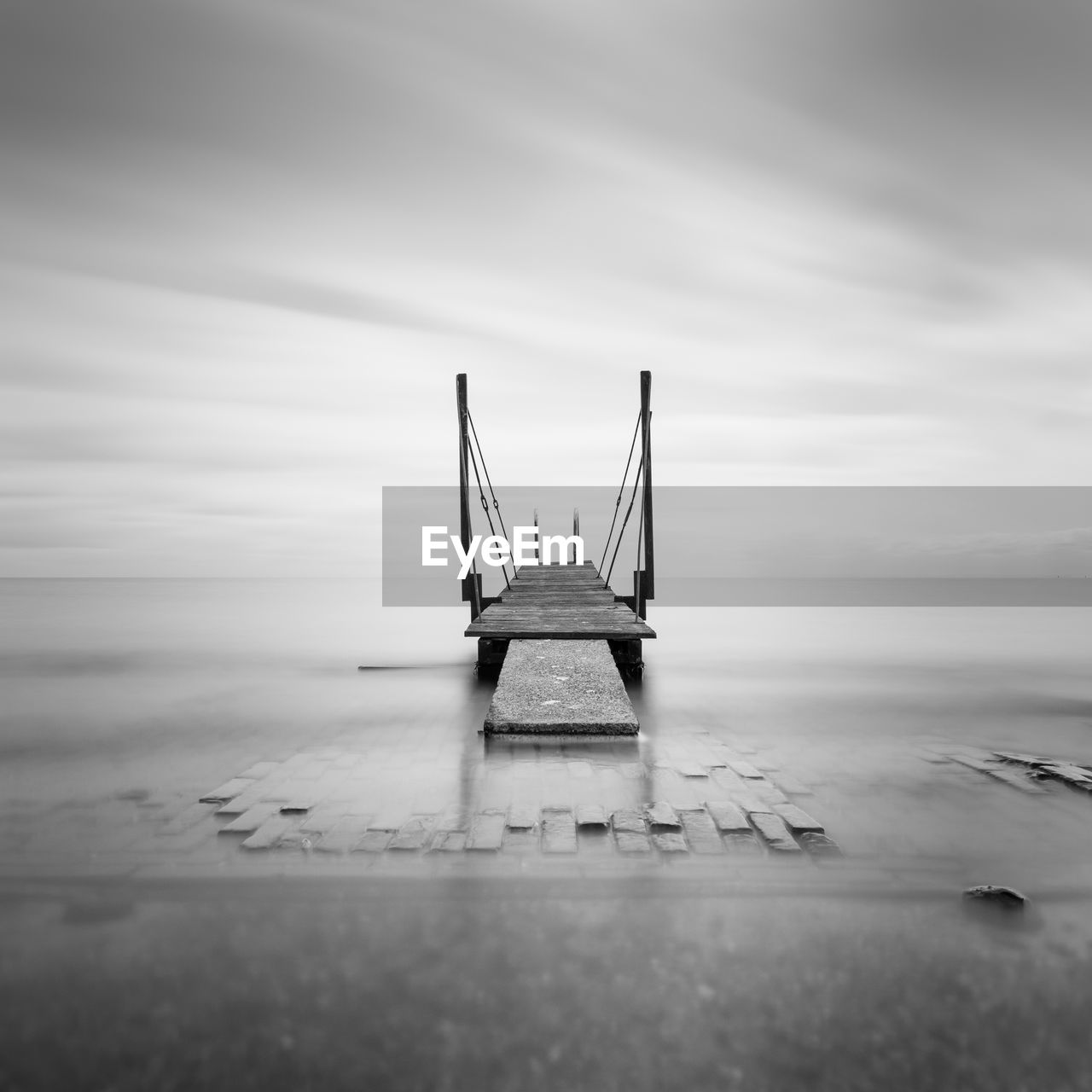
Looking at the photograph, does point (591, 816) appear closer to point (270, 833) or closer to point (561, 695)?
point (270, 833)

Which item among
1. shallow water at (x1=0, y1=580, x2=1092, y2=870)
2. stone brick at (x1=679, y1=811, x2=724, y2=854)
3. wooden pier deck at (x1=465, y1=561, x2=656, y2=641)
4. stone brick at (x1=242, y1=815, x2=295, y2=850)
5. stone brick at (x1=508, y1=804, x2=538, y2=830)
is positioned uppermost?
wooden pier deck at (x1=465, y1=561, x2=656, y2=641)

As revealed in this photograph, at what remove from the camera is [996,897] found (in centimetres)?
365

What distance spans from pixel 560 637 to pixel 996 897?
669 cm

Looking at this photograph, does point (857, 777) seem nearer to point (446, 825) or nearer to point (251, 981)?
point (446, 825)

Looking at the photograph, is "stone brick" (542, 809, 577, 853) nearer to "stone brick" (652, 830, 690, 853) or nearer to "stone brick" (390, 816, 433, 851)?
"stone brick" (652, 830, 690, 853)

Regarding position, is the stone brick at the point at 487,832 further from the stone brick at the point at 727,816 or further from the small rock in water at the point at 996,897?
the small rock in water at the point at 996,897

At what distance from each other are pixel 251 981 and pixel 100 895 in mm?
1281

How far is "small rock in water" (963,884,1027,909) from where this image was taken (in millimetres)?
3592

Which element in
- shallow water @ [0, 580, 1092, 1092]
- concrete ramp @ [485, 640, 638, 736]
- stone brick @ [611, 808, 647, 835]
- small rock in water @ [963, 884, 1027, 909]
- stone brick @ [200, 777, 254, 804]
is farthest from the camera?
concrete ramp @ [485, 640, 638, 736]

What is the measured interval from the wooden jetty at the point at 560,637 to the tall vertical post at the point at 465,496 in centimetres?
1

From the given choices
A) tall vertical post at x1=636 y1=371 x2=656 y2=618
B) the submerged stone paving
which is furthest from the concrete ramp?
tall vertical post at x1=636 y1=371 x2=656 y2=618

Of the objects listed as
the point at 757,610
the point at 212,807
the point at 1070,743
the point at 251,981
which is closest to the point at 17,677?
the point at 212,807

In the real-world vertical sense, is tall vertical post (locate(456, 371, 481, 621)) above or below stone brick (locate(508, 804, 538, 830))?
above

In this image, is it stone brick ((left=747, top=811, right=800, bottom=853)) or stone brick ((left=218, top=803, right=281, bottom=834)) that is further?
stone brick ((left=218, top=803, right=281, bottom=834))
